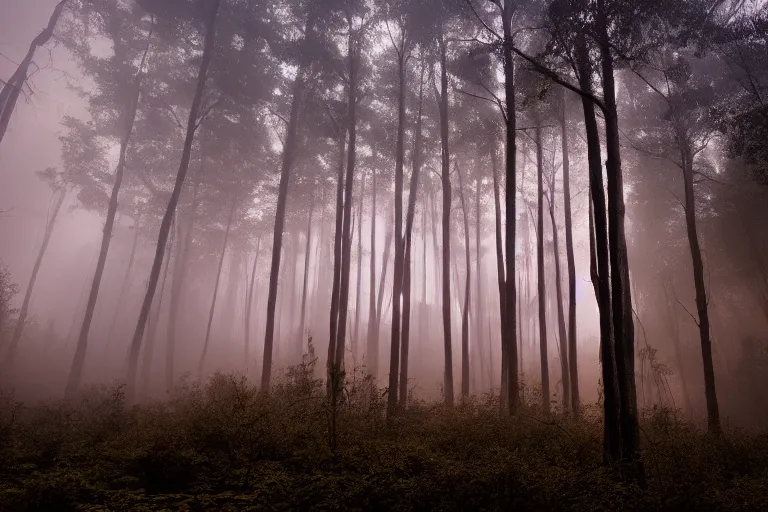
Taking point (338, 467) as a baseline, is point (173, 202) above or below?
above

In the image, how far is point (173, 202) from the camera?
1402 cm

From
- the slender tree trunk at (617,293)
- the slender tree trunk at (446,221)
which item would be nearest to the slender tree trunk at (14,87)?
the slender tree trunk at (446,221)

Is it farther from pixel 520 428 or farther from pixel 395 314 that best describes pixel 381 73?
pixel 520 428

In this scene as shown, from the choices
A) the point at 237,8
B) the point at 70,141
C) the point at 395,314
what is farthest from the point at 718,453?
the point at 70,141

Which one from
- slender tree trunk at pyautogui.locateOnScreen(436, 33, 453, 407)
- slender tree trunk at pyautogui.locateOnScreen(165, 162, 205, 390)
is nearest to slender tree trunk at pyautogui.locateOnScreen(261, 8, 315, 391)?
slender tree trunk at pyautogui.locateOnScreen(436, 33, 453, 407)

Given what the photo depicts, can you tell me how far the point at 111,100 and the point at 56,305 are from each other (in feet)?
141

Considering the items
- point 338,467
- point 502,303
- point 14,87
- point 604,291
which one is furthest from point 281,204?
point 604,291

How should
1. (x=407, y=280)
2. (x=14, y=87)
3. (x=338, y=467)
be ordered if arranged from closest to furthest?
1. (x=338, y=467)
2. (x=14, y=87)
3. (x=407, y=280)

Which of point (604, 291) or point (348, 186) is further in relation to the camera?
point (348, 186)

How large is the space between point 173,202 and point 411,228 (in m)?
9.01

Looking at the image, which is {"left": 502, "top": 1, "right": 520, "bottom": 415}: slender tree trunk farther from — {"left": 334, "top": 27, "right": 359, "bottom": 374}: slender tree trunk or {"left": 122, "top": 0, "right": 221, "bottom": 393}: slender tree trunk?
{"left": 122, "top": 0, "right": 221, "bottom": 393}: slender tree trunk

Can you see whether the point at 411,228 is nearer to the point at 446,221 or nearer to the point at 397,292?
the point at 446,221

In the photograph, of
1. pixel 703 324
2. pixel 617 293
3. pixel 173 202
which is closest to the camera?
pixel 617 293

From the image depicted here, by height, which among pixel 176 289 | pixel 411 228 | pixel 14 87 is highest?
pixel 14 87
